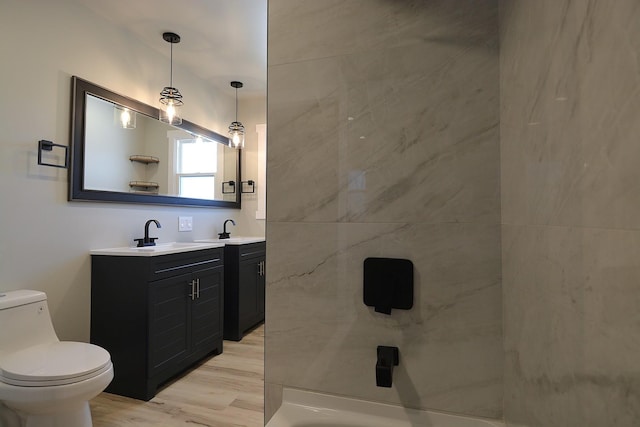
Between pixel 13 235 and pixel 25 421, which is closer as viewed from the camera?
pixel 25 421

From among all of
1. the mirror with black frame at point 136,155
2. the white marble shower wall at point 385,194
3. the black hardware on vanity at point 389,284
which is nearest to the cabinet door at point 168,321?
the mirror with black frame at point 136,155

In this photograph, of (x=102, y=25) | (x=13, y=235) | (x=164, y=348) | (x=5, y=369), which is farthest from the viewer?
(x=102, y=25)

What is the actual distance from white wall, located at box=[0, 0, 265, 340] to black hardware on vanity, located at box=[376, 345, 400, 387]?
2.11 meters

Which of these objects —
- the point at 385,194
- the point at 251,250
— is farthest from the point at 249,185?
the point at 385,194

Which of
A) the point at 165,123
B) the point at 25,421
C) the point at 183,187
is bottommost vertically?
the point at 25,421

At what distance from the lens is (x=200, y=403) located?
2.06 meters

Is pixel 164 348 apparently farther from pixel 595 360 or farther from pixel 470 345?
pixel 595 360

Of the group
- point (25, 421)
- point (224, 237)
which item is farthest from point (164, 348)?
point (224, 237)

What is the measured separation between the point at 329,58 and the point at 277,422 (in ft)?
3.50

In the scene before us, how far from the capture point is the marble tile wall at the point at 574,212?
36cm

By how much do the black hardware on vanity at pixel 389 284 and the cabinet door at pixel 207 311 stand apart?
1.99 m

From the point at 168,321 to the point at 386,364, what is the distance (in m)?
1.93

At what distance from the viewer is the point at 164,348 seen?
2.22m

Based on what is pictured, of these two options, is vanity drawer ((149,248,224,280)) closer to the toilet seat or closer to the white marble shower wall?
the toilet seat
